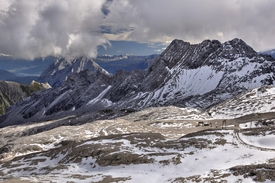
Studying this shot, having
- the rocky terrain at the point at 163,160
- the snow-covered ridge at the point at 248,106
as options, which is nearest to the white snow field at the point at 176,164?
the rocky terrain at the point at 163,160

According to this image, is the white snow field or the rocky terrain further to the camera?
the white snow field

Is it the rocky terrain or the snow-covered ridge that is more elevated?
the snow-covered ridge

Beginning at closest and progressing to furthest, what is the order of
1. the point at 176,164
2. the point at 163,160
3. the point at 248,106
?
the point at 176,164 < the point at 163,160 < the point at 248,106

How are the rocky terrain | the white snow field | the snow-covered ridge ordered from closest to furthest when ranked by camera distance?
the rocky terrain → the white snow field → the snow-covered ridge

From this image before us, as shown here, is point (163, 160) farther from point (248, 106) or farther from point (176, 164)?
point (248, 106)

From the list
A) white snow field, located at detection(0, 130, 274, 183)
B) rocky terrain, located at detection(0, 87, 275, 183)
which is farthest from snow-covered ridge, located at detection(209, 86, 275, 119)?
white snow field, located at detection(0, 130, 274, 183)

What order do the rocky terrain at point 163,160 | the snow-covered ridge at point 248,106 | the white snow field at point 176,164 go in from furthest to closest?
1. the snow-covered ridge at point 248,106
2. the white snow field at point 176,164
3. the rocky terrain at point 163,160

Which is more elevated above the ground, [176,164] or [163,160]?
[163,160]

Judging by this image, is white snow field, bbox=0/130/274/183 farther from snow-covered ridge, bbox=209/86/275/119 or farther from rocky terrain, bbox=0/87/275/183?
snow-covered ridge, bbox=209/86/275/119

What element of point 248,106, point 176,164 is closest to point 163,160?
point 176,164

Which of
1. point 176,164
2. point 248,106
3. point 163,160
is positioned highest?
point 248,106

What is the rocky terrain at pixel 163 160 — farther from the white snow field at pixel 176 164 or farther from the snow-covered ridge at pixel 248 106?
the snow-covered ridge at pixel 248 106

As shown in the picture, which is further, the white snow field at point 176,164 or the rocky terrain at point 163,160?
the white snow field at point 176,164

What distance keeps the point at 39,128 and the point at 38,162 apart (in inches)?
4984
